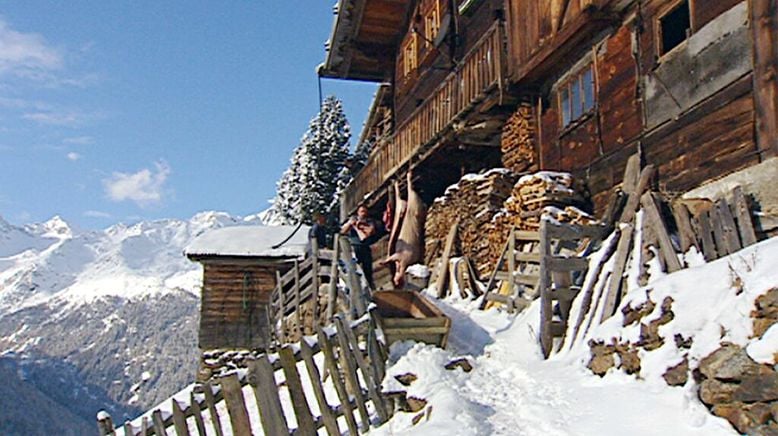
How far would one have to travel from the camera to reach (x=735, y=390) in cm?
500

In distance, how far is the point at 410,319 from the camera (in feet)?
26.7

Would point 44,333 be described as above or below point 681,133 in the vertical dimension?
below

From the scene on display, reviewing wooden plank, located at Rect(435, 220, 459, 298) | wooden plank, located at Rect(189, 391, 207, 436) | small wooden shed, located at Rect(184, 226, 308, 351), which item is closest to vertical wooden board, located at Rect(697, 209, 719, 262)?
wooden plank, located at Rect(189, 391, 207, 436)

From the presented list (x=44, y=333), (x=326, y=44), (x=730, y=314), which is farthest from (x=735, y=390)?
(x=44, y=333)

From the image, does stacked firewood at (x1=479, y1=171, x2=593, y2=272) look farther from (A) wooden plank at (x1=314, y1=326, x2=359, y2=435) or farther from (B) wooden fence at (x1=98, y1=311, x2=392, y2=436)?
(A) wooden plank at (x1=314, y1=326, x2=359, y2=435)

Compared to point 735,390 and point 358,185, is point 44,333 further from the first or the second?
point 735,390

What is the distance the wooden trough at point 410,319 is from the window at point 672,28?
532 centimetres

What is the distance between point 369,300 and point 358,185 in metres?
15.9

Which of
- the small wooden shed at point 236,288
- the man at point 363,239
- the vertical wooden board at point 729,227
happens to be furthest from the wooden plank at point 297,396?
the small wooden shed at point 236,288

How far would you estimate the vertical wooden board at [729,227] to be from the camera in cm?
675

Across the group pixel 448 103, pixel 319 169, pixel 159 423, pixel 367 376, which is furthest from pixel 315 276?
pixel 319 169

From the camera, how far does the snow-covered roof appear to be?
2348cm

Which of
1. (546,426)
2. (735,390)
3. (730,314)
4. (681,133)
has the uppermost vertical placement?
(681,133)

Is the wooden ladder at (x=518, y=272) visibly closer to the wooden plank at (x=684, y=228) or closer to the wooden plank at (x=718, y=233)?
the wooden plank at (x=684, y=228)
